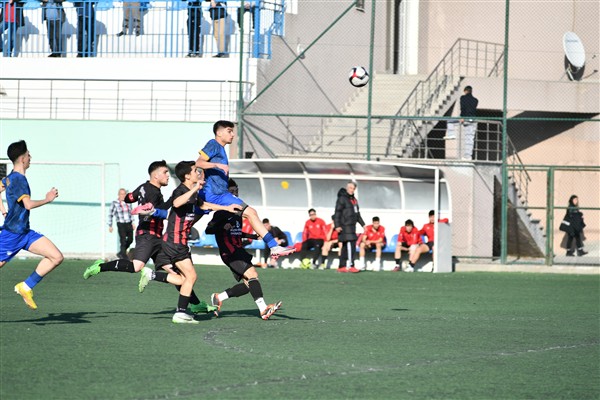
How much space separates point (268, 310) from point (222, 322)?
51 cm

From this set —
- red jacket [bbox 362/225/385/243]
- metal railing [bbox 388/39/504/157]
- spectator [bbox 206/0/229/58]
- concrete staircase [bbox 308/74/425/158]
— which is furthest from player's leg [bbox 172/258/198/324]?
spectator [bbox 206/0/229/58]

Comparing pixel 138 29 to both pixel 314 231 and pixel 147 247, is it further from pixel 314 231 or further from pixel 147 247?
pixel 147 247

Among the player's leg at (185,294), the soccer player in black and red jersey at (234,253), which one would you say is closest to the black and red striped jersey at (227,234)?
the soccer player in black and red jersey at (234,253)

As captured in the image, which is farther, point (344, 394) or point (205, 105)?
point (205, 105)

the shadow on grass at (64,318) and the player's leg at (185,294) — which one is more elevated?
the player's leg at (185,294)

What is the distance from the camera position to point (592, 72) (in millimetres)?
33562

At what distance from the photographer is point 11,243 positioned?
36.8 feet

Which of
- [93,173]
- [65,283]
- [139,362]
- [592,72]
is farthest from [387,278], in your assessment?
[592,72]

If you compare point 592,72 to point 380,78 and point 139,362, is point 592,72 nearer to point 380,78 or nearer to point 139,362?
point 380,78

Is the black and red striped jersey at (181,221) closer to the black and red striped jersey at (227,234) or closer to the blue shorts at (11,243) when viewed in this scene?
the black and red striped jersey at (227,234)

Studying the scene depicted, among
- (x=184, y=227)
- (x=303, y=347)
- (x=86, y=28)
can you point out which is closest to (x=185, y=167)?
(x=184, y=227)

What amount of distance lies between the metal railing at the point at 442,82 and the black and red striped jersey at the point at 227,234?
15204 millimetres

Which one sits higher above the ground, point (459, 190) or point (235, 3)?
point (235, 3)

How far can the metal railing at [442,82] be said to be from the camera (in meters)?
27.3
